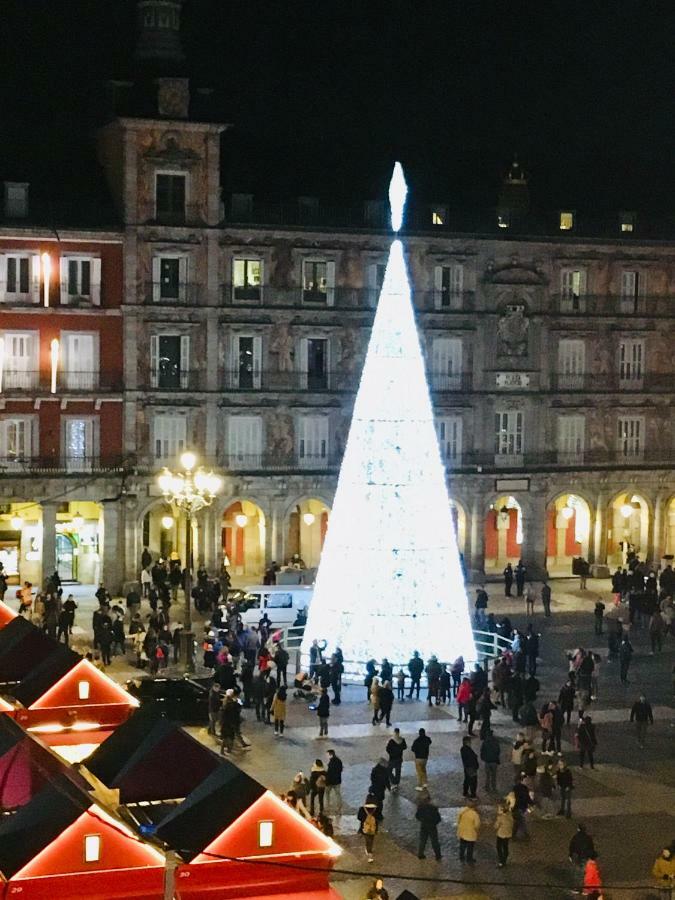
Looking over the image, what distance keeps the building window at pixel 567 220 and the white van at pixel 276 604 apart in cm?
2282

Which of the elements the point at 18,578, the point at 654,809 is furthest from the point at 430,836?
the point at 18,578

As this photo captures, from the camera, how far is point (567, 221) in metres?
68.6

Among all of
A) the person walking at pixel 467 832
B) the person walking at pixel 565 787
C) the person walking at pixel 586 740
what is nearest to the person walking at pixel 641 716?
the person walking at pixel 586 740

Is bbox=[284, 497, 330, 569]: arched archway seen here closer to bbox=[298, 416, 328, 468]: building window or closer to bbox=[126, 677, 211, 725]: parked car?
bbox=[298, 416, 328, 468]: building window

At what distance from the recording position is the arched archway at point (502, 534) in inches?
2709

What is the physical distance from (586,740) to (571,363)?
34706mm

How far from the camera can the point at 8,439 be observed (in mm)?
60219

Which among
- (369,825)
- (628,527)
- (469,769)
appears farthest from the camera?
(628,527)

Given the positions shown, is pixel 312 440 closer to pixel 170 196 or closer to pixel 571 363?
pixel 170 196

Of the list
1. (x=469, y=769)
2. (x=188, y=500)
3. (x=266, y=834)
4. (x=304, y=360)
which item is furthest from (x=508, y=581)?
(x=266, y=834)

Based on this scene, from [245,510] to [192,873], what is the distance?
43612 millimetres

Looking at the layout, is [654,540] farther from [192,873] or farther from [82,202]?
[192,873]

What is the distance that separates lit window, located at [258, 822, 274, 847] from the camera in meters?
23.0

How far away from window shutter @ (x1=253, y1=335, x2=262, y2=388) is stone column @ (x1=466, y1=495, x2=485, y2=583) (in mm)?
10084
